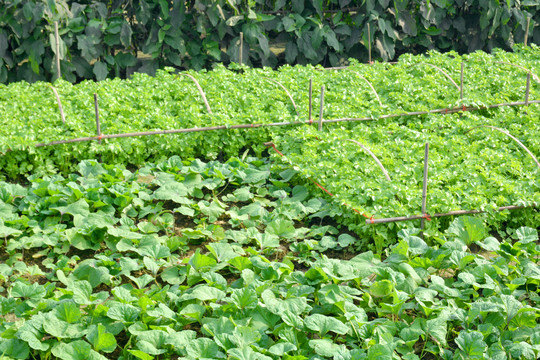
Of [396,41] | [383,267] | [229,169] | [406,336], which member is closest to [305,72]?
[229,169]

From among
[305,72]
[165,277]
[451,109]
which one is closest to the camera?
[165,277]

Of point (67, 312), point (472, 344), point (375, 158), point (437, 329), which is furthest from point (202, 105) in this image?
point (472, 344)

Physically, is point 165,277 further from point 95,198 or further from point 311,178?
point 311,178

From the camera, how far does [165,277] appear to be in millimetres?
5238

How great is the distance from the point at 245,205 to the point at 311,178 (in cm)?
68

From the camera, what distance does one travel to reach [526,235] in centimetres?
572

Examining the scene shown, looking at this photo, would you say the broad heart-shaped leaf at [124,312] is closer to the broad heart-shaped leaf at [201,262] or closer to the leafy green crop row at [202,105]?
the broad heart-shaped leaf at [201,262]

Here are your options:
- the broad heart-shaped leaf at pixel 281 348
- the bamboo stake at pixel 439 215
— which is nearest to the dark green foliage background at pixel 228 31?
the bamboo stake at pixel 439 215

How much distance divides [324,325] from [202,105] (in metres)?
4.09

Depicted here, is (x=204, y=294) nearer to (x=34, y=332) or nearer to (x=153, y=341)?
(x=153, y=341)

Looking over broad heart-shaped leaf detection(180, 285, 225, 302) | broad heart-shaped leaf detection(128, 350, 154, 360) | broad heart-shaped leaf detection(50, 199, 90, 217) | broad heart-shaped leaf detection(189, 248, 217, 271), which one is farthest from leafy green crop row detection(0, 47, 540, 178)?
broad heart-shaped leaf detection(128, 350, 154, 360)

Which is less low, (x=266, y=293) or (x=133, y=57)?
(x=133, y=57)

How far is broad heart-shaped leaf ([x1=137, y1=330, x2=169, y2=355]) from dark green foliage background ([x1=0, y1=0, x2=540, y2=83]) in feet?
19.6

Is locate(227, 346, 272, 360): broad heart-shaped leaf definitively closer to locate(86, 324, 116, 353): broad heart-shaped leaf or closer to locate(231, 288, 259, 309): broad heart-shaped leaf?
locate(231, 288, 259, 309): broad heart-shaped leaf
